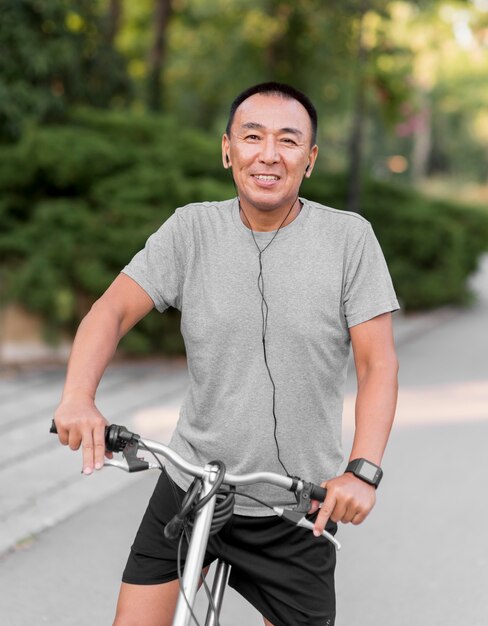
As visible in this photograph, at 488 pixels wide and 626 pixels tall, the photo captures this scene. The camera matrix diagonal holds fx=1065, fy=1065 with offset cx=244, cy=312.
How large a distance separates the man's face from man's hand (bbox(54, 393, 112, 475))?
0.62 m

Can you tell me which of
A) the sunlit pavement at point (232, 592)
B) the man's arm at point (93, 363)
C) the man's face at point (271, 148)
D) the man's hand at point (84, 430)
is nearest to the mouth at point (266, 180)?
the man's face at point (271, 148)

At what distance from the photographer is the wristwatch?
215cm

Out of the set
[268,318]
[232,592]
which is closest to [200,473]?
[268,318]

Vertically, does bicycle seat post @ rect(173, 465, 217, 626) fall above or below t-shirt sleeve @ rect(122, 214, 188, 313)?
below

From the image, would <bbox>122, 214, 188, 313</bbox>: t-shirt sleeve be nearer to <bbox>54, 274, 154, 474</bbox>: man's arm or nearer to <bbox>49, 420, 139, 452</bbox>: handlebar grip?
<bbox>54, 274, 154, 474</bbox>: man's arm

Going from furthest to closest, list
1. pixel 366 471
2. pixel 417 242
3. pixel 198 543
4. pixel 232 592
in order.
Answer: pixel 417 242 < pixel 232 592 < pixel 366 471 < pixel 198 543

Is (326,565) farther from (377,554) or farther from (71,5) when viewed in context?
(71,5)

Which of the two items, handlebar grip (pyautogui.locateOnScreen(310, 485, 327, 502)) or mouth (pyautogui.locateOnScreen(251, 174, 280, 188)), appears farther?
mouth (pyautogui.locateOnScreen(251, 174, 280, 188))

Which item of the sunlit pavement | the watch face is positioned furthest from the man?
the sunlit pavement

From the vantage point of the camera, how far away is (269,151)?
7.75 ft

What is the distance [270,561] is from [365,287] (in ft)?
2.23

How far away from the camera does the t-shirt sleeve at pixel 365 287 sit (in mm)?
2363

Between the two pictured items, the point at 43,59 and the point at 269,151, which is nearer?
the point at 269,151

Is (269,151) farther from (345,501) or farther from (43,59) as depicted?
(43,59)
